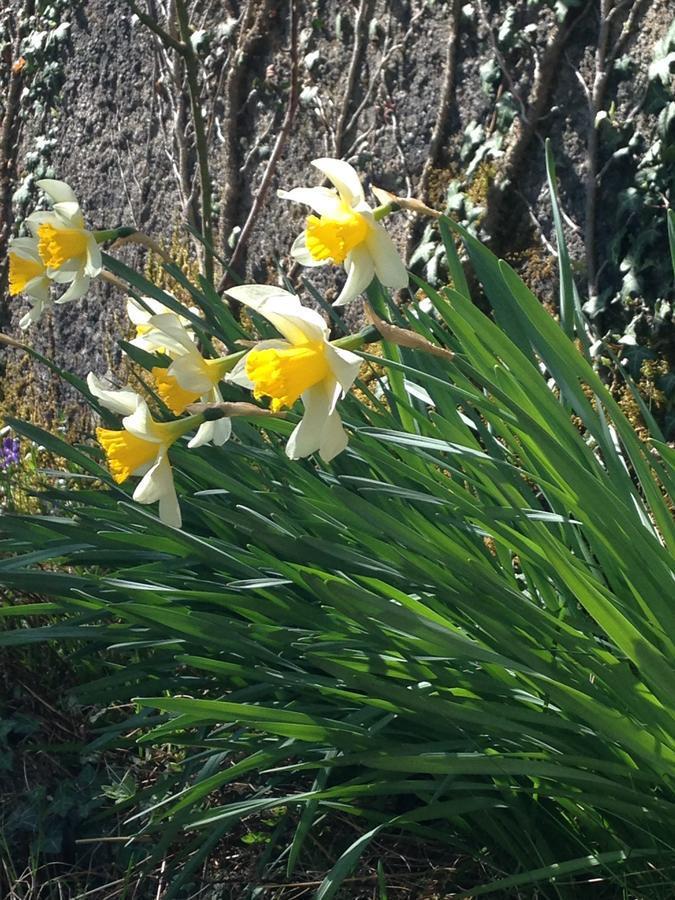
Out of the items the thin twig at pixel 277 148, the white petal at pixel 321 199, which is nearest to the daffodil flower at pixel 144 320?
the white petal at pixel 321 199

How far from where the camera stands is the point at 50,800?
6.14 feet

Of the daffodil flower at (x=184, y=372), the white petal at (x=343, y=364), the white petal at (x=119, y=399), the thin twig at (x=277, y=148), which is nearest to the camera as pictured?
the white petal at (x=343, y=364)

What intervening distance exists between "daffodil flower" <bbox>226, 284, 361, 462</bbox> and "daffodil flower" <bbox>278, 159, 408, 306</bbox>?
0.15m

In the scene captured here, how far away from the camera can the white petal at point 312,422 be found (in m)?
1.08

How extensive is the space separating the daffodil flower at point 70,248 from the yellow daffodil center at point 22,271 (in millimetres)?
61

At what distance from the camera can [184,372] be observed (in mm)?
1140

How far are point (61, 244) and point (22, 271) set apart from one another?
0.13 meters

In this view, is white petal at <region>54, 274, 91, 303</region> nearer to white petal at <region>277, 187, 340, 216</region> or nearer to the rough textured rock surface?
white petal at <region>277, 187, 340, 216</region>

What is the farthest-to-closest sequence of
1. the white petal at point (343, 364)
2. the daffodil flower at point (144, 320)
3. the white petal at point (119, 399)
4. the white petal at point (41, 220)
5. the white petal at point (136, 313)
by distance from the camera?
the white petal at point (136, 313), the white petal at point (41, 220), the daffodil flower at point (144, 320), the white petal at point (119, 399), the white petal at point (343, 364)

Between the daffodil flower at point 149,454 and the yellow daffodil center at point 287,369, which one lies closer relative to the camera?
the yellow daffodil center at point 287,369

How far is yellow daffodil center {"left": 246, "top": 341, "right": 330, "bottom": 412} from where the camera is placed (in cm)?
105

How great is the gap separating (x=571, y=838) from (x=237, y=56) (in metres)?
3.41

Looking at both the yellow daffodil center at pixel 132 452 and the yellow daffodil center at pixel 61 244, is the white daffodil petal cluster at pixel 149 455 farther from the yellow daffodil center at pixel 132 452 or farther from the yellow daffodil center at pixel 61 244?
the yellow daffodil center at pixel 61 244

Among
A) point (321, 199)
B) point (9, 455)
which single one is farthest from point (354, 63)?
point (321, 199)
